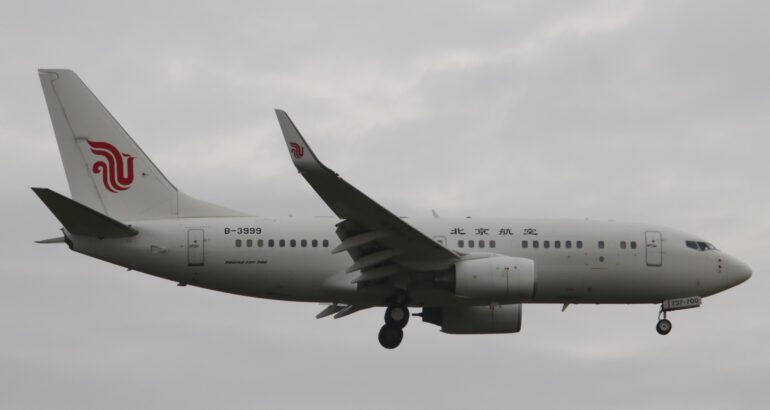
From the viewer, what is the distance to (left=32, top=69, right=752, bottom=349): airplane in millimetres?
37500

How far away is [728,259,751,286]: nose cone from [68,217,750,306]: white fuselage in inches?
1.2

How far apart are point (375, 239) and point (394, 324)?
3.07 m

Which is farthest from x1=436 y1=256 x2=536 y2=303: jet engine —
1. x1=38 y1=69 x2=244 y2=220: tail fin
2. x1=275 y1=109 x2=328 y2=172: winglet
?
x1=38 y1=69 x2=244 y2=220: tail fin

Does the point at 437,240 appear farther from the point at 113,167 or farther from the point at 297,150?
the point at 113,167

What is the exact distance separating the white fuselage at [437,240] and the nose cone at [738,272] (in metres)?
0.03

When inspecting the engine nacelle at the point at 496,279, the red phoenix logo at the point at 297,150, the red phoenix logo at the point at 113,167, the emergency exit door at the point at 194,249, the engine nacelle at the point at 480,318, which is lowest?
the engine nacelle at the point at 480,318

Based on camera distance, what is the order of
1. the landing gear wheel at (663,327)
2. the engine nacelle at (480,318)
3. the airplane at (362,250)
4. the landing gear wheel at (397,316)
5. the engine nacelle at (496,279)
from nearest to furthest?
the engine nacelle at (496,279), the airplane at (362,250), the landing gear wheel at (397,316), the landing gear wheel at (663,327), the engine nacelle at (480,318)

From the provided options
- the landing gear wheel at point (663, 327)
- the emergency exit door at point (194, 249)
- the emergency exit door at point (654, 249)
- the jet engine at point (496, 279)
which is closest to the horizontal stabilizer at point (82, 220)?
the emergency exit door at point (194, 249)

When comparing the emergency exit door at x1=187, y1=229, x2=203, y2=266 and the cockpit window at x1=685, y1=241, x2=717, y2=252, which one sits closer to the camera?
the emergency exit door at x1=187, y1=229, x2=203, y2=266

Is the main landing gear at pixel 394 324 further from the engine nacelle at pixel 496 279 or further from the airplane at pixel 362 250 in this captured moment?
the engine nacelle at pixel 496 279

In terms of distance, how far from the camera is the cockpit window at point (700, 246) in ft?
135

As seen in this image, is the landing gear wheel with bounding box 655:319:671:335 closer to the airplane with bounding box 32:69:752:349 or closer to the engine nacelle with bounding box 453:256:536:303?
the airplane with bounding box 32:69:752:349

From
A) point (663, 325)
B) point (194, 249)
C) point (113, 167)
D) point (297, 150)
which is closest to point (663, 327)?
point (663, 325)

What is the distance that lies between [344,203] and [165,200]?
6.63 meters
